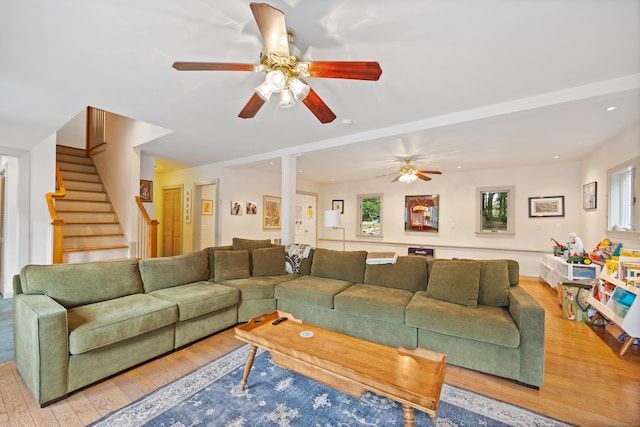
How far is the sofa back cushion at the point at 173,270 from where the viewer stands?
2.84 metres

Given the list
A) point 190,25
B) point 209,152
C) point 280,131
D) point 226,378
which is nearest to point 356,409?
point 226,378

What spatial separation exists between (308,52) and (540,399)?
118 inches

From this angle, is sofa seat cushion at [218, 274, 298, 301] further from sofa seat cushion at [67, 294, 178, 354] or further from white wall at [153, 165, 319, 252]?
white wall at [153, 165, 319, 252]

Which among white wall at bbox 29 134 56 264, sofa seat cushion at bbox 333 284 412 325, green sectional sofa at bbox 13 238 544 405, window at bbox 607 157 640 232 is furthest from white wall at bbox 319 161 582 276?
white wall at bbox 29 134 56 264

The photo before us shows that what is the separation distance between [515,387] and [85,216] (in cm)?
660

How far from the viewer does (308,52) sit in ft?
6.51

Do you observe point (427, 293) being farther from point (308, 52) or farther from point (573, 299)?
point (308, 52)

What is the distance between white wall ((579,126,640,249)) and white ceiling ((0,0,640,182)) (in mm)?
192

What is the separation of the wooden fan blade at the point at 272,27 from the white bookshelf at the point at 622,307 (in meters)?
3.53

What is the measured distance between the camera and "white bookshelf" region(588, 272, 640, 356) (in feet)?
7.64

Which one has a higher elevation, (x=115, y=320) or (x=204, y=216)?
(x=204, y=216)

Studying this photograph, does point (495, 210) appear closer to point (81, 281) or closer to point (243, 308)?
point (243, 308)

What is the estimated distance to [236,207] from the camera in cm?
593

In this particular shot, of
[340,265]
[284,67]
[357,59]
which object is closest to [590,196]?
[340,265]
